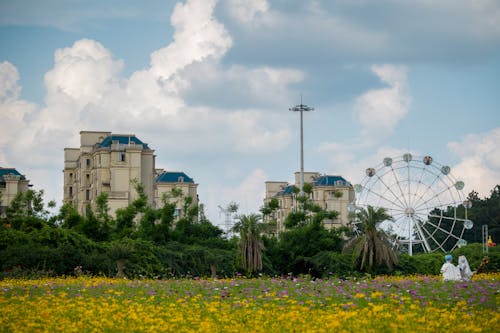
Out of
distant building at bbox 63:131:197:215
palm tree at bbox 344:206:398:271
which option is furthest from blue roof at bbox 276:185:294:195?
palm tree at bbox 344:206:398:271

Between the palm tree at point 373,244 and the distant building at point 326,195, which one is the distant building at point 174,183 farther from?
the palm tree at point 373,244

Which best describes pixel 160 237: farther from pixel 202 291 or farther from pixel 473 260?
pixel 202 291

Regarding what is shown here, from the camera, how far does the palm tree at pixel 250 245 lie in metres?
41.3

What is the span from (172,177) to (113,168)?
3039 centimetres

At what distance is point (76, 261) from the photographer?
1372 inches

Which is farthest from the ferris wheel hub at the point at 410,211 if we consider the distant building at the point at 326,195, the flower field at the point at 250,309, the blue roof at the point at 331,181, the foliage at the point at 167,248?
the blue roof at the point at 331,181

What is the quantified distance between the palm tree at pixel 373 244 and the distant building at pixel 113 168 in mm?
39659

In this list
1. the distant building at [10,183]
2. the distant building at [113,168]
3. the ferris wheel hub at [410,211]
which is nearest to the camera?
the ferris wheel hub at [410,211]

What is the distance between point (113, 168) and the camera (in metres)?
79.2

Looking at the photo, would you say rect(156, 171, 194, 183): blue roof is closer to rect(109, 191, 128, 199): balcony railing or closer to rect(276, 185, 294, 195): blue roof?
rect(276, 185, 294, 195): blue roof

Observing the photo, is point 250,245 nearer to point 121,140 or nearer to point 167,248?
point 167,248

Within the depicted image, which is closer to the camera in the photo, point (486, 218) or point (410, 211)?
point (410, 211)

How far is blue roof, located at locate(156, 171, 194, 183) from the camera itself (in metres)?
109

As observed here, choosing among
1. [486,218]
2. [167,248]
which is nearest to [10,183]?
[486,218]
